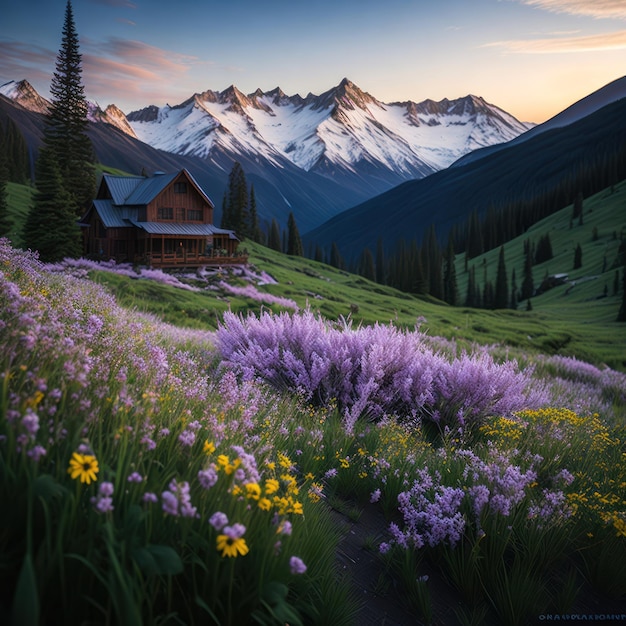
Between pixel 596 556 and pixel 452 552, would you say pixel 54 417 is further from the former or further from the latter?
pixel 596 556

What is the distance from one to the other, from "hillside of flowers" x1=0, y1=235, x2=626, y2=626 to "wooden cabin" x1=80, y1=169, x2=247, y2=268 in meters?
38.3

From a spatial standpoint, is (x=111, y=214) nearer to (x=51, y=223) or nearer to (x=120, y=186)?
(x=120, y=186)

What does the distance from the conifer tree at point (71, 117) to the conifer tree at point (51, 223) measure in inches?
697

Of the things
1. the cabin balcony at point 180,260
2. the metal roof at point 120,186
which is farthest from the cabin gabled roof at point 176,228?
the metal roof at point 120,186

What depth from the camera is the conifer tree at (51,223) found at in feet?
102

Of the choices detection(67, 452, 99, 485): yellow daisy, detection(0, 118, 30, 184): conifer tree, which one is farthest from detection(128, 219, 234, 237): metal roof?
detection(0, 118, 30, 184): conifer tree

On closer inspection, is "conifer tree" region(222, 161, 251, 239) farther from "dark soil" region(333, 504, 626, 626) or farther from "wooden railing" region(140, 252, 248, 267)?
"dark soil" region(333, 504, 626, 626)

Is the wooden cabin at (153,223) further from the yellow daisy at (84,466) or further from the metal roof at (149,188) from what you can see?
the yellow daisy at (84,466)

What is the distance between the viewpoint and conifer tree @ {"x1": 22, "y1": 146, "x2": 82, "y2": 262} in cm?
3122

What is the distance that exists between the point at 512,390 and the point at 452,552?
4.02 metres

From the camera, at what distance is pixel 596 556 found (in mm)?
3301

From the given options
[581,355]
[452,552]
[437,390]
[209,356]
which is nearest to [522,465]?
[452,552]

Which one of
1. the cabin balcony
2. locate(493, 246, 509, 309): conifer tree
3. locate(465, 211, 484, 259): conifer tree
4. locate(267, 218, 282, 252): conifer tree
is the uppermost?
locate(465, 211, 484, 259): conifer tree

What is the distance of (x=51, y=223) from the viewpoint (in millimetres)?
31484
